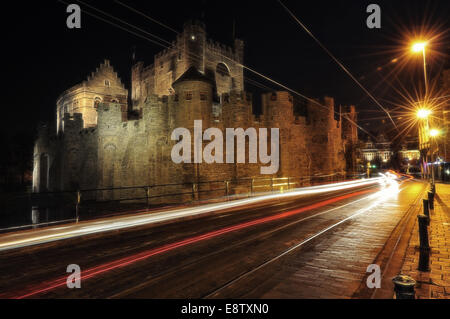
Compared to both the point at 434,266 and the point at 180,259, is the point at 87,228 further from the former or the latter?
the point at 434,266

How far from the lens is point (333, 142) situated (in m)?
24.3

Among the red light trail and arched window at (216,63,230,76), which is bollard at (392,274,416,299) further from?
arched window at (216,63,230,76)

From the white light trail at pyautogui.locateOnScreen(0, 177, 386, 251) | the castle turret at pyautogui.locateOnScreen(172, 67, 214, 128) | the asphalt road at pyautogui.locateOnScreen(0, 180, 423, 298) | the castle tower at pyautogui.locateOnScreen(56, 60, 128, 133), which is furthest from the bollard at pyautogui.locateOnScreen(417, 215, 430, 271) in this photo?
the castle tower at pyautogui.locateOnScreen(56, 60, 128, 133)

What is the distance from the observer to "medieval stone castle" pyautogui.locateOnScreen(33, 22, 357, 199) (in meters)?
17.9

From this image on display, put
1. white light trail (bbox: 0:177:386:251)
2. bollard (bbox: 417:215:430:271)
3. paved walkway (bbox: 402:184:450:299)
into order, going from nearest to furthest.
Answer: paved walkway (bbox: 402:184:450:299), bollard (bbox: 417:215:430:271), white light trail (bbox: 0:177:386:251)

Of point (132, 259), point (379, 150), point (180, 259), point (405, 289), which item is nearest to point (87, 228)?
point (132, 259)

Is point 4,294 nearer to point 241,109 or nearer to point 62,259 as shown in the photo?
point 62,259

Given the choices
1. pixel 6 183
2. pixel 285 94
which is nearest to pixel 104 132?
pixel 285 94

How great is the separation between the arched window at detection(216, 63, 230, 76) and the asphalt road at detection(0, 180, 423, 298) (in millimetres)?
30950

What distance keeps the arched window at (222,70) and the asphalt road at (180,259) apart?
3095 cm

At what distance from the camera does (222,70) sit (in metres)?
35.3

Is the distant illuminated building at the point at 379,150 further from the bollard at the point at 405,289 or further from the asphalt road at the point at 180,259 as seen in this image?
the bollard at the point at 405,289

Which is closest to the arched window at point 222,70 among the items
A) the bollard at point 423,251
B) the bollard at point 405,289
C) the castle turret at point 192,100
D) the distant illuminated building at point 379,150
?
the castle turret at point 192,100
